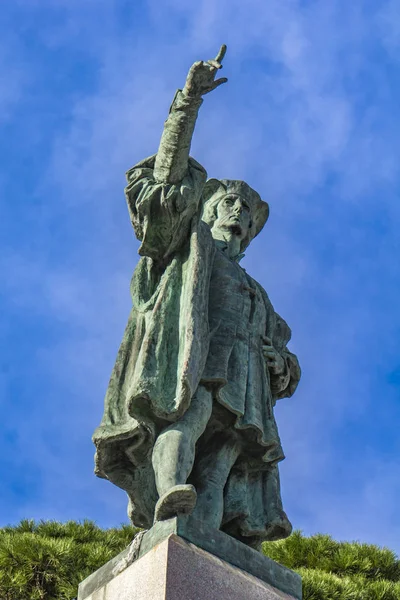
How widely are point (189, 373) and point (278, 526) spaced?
1.34 meters

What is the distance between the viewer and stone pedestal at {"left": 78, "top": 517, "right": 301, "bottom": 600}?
5352mm

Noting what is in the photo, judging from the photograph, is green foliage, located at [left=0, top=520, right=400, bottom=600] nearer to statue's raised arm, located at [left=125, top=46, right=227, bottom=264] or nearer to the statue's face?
the statue's face

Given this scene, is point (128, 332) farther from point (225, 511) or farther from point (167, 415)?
point (225, 511)

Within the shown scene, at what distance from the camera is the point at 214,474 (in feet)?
21.6

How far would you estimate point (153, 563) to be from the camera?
5.46 m

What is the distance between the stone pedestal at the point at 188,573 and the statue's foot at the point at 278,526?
0.47 meters

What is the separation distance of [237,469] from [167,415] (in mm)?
939

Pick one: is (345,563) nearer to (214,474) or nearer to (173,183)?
(214,474)

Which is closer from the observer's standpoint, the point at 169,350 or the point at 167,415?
the point at 167,415

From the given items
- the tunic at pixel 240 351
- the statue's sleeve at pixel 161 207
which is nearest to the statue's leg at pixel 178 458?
the tunic at pixel 240 351

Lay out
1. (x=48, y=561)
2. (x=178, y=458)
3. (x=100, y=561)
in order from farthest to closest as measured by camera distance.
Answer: (x=100, y=561) → (x=48, y=561) → (x=178, y=458)

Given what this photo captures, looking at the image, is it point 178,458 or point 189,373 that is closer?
point 178,458

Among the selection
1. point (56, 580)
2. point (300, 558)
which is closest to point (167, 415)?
point (56, 580)

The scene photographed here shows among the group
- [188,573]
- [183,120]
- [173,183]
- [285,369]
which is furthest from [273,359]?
[188,573]
